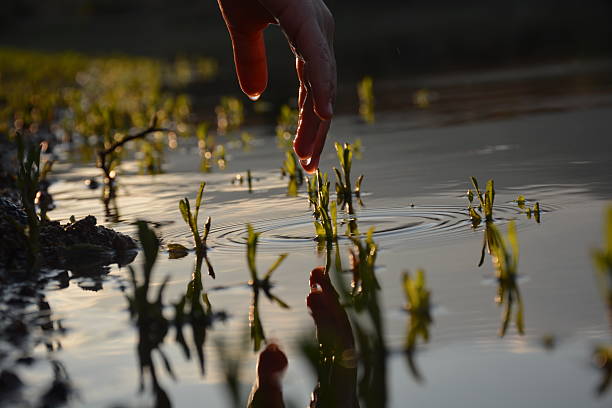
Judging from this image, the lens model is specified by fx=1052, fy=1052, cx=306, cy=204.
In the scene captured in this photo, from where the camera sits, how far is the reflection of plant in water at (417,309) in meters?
2.46

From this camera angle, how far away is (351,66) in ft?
62.1

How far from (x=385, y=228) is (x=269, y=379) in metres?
1.68

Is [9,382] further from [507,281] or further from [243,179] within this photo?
[243,179]

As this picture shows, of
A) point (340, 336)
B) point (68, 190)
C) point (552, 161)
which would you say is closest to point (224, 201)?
point (68, 190)

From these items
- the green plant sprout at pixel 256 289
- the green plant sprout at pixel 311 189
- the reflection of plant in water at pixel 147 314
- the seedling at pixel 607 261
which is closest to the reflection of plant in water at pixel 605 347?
the seedling at pixel 607 261

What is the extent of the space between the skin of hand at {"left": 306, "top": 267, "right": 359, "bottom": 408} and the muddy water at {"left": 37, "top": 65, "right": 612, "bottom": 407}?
35 millimetres

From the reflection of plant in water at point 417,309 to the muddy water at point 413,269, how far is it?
3 cm

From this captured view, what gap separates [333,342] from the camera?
249cm

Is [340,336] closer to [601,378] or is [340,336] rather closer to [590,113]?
[601,378]

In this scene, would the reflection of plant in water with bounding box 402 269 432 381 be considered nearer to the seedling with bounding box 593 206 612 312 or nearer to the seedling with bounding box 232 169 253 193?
the seedling with bounding box 593 206 612 312

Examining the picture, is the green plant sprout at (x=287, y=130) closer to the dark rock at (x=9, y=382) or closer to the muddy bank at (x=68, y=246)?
the muddy bank at (x=68, y=246)

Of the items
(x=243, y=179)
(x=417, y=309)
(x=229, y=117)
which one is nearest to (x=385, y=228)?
(x=417, y=309)

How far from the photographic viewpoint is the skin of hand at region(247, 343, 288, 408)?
6.99 ft

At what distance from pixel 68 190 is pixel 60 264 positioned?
2.40 meters
